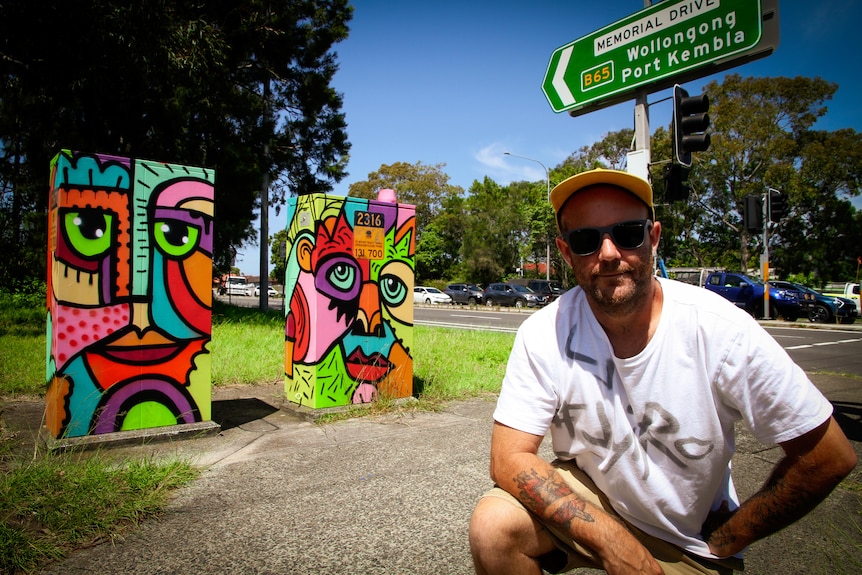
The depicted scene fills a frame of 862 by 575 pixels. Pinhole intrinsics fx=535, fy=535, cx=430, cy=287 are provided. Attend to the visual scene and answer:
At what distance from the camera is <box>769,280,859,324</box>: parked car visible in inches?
742

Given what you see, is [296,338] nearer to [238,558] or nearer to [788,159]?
[238,558]

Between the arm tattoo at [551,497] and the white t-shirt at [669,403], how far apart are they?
0.14 meters

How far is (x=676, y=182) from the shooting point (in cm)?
644

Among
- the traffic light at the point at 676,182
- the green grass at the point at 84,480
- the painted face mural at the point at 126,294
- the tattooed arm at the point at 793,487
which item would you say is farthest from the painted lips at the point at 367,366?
the traffic light at the point at 676,182

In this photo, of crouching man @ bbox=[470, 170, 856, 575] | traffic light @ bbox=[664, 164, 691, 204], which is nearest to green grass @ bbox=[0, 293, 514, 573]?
crouching man @ bbox=[470, 170, 856, 575]

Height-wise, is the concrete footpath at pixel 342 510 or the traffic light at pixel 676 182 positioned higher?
the traffic light at pixel 676 182

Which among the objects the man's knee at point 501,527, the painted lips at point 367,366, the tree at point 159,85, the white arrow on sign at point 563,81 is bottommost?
the painted lips at point 367,366

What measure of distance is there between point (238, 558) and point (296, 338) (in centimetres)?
277

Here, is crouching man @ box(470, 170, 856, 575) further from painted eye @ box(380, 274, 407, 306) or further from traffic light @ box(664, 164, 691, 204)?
traffic light @ box(664, 164, 691, 204)

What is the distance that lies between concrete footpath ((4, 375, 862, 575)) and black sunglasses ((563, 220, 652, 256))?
1547mm

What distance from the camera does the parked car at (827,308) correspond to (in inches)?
742

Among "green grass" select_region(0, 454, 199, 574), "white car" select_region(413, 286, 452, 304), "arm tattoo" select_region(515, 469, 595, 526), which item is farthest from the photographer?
"white car" select_region(413, 286, 452, 304)

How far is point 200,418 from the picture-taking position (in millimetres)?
4227

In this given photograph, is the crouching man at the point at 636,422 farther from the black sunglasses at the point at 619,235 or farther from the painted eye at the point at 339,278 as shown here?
the painted eye at the point at 339,278
